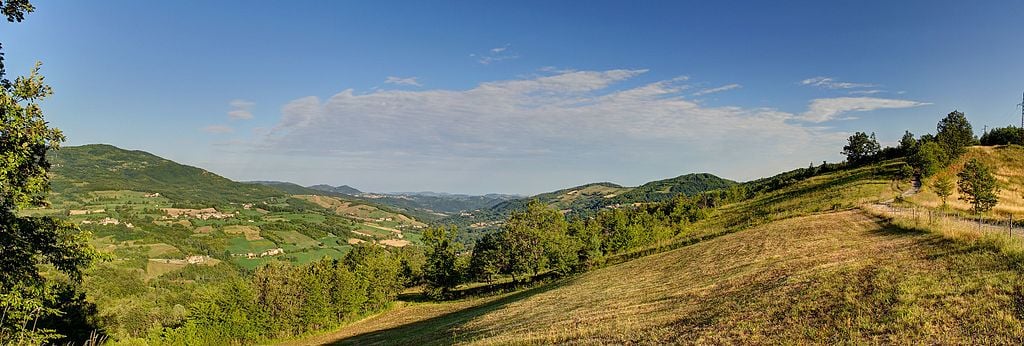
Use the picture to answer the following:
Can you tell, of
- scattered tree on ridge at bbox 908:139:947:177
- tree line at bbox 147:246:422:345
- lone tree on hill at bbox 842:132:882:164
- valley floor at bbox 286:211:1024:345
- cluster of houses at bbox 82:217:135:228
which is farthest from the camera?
cluster of houses at bbox 82:217:135:228

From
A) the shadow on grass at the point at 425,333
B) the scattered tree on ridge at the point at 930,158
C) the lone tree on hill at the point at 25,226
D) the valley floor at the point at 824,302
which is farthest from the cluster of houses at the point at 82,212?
the scattered tree on ridge at the point at 930,158

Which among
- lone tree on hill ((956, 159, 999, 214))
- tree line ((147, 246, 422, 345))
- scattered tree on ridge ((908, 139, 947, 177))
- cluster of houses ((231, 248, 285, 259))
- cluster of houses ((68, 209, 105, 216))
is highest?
scattered tree on ridge ((908, 139, 947, 177))

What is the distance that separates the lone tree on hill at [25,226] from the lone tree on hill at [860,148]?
165 m

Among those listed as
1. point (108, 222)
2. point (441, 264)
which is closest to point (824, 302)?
point (441, 264)

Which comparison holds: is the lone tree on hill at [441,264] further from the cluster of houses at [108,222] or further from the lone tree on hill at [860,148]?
the cluster of houses at [108,222]

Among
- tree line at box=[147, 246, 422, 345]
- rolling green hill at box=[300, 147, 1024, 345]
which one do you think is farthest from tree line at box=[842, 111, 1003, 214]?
tree line at box=[147, 246, 422, 345]

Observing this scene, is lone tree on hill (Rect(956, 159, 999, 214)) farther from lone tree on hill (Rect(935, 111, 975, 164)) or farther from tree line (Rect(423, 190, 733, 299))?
lone tree on hill (Rect(935, 111, 975, 164))

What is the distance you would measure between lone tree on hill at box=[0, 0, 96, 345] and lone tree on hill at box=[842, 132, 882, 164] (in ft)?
540

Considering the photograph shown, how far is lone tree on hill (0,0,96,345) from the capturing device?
12078mm

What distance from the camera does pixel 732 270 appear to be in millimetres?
26875

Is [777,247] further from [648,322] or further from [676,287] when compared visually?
[648,322]

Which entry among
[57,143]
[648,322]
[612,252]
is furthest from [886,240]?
[612,252]

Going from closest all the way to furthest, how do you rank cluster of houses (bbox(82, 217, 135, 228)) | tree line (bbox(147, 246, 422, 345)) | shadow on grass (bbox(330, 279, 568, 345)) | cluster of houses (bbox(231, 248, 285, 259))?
1. shadow on grass (bbox(330, 279, 568, 345))
2. tree line (bbox(147, 246, 422, 345))
3. cluster of houses (bbox(82, 217, 135, 228))
4. cluster of houses (bbox(231, 248, 285, 259))

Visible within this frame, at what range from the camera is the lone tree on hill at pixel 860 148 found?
4980 inches
